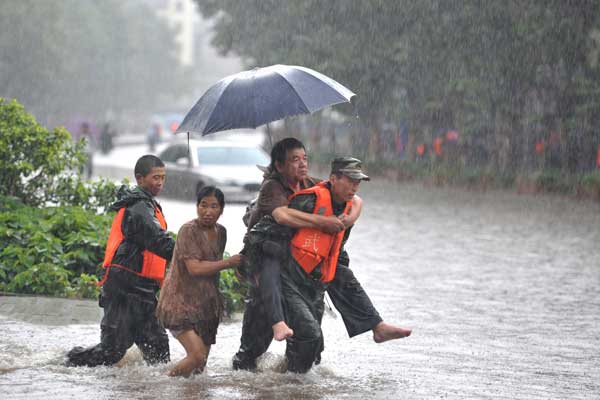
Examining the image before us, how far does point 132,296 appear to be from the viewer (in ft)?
24.6

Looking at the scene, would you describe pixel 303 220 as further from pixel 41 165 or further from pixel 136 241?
pixel 41 165

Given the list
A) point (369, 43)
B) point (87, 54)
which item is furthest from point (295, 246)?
point (87, 54)

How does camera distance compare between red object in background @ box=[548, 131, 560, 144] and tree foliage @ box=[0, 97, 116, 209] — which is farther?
red object in background @ box=[548, 131, 560, 144]

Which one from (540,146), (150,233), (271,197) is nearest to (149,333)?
(150,233)

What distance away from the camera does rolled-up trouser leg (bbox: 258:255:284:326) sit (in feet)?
23.4

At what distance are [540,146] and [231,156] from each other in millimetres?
12438

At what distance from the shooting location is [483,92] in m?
32.9

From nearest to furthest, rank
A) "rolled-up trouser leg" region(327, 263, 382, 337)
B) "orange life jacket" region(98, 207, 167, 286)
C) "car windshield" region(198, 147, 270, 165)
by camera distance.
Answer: "orange life jacket" region(98, 207, 167, 286) → "rolled-up trouser leg" region(327, 263, 382, 337) → "car windshield" region(198, 147, 270, 165)

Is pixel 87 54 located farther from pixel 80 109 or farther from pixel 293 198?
pixel 293 198

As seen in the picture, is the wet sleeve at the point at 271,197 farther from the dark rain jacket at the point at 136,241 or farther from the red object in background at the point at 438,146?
the red object in background at the point at 438,146

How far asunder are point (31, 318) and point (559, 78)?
24020 millimetres

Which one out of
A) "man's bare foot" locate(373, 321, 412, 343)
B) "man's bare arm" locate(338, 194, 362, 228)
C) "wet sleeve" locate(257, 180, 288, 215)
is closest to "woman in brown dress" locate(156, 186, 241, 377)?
"wet sleeve" locate(257, 180, 288, 215)

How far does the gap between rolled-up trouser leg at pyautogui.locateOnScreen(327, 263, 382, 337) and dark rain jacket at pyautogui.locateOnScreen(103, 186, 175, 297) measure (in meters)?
1.17

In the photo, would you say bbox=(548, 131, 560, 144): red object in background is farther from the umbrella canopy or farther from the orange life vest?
the orange life vest
